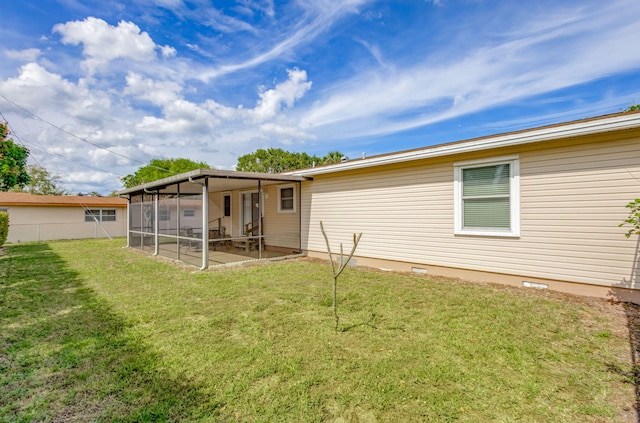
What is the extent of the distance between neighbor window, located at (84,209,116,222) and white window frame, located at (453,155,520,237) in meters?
19.6

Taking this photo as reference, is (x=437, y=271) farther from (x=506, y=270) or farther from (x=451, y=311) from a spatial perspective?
(x=451, y=311)

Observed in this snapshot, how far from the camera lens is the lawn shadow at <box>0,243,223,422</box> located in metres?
2.15

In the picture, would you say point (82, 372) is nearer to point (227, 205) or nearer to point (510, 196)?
point (510, 196)

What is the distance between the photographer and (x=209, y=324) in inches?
151

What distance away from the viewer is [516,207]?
5359 mm

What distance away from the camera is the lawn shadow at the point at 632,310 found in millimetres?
2633

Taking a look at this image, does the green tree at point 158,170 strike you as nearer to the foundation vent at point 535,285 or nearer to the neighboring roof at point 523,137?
the neighboring roof at point 523,137

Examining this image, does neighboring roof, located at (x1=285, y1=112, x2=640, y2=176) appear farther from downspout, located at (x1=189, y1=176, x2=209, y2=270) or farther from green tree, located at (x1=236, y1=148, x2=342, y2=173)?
green tree, located at (x1=236, y1=148, x2=342, y2=173)

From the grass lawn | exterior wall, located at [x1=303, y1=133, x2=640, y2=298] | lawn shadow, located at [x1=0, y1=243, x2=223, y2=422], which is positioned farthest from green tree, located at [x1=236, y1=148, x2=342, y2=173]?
lawn shadow, located at [x1=0, y1=243, x2=223, y2=422]

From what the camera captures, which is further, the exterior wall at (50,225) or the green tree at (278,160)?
the green tree at (278,160)

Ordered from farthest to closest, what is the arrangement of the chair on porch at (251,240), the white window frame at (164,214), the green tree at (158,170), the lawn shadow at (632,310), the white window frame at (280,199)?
the green tree at (158,170), the chair on porch at (251,240), the white window frame at (164,214), the white window frame at (280,199), the lawn shadow at (632,310)

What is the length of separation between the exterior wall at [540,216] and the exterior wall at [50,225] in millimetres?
18249

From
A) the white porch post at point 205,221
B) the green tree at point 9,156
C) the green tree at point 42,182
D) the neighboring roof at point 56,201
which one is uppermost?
the green tree at point 42,182

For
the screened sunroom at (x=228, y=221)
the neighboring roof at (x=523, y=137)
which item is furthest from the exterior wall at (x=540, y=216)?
the screened sunroom at (x=228, y=221)
